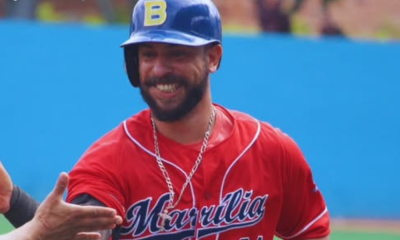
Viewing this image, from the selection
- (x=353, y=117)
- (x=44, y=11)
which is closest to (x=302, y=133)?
(x=353, y=117)

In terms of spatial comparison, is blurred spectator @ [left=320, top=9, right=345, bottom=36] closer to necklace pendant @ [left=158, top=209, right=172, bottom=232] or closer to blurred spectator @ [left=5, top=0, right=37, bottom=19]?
blurred spectator @ [left=5, top=0, right=37, bottom=19]

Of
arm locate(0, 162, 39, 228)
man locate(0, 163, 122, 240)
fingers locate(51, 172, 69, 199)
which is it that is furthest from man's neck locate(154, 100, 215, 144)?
fingers locate(51, 172, 69, 199)

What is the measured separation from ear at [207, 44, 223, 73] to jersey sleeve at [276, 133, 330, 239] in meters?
0.39

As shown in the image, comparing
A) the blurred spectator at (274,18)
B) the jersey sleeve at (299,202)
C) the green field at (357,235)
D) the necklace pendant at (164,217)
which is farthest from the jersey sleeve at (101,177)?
the blurred spectator at (274,18)

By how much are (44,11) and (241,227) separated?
10.9 m

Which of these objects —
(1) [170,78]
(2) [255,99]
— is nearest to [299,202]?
(1) [170,78]

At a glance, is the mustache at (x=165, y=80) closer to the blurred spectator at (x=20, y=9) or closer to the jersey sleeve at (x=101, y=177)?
the jersey sleeve at (x=101, y=177)

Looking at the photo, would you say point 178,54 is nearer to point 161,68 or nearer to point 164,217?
point 161,68

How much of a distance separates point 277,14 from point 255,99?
109 inches

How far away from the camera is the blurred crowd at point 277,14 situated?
45.9 ft

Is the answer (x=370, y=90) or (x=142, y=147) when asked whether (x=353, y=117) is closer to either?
(x=370, y=90)

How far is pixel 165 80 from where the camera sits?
12.1 feet

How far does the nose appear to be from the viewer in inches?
145

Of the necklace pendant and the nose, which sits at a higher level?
the nose
